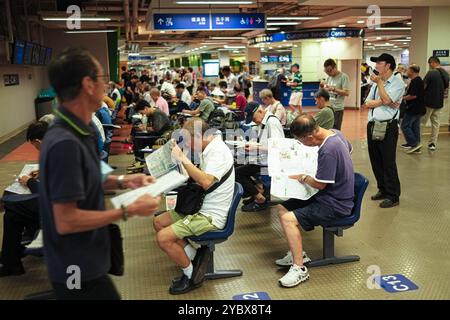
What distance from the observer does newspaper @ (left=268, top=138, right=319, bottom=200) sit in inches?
135

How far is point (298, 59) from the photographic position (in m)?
18.2

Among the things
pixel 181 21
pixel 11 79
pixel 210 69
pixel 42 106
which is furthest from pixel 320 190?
pixel 210 69

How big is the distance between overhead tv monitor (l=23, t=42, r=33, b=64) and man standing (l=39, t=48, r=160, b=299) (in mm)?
10511

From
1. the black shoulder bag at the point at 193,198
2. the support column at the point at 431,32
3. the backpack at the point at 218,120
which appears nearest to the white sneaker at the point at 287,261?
the black shoulder bag at the point at 193,198

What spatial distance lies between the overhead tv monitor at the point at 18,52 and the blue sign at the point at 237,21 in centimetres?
439

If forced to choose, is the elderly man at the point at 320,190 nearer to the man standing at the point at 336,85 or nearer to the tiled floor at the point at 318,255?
the tiled floor at the point at 318,255

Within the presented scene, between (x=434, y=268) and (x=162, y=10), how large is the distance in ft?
28.4

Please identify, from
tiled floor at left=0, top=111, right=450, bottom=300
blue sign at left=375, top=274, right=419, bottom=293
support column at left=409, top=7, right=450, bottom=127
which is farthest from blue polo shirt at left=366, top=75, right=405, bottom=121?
support column at left=409, top=7, right=450, bottom=127

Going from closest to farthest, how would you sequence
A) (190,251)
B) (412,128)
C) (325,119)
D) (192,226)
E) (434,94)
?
(192,226)
(190,251)
(325,119)
(412,128)
(434,94)

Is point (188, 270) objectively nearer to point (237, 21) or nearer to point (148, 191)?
point (148, 191)

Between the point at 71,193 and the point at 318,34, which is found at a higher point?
the point at 318,34

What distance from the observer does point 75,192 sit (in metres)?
1.49

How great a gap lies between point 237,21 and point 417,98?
443 cm

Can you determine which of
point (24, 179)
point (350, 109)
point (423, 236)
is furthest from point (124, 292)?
point (350, 109)
